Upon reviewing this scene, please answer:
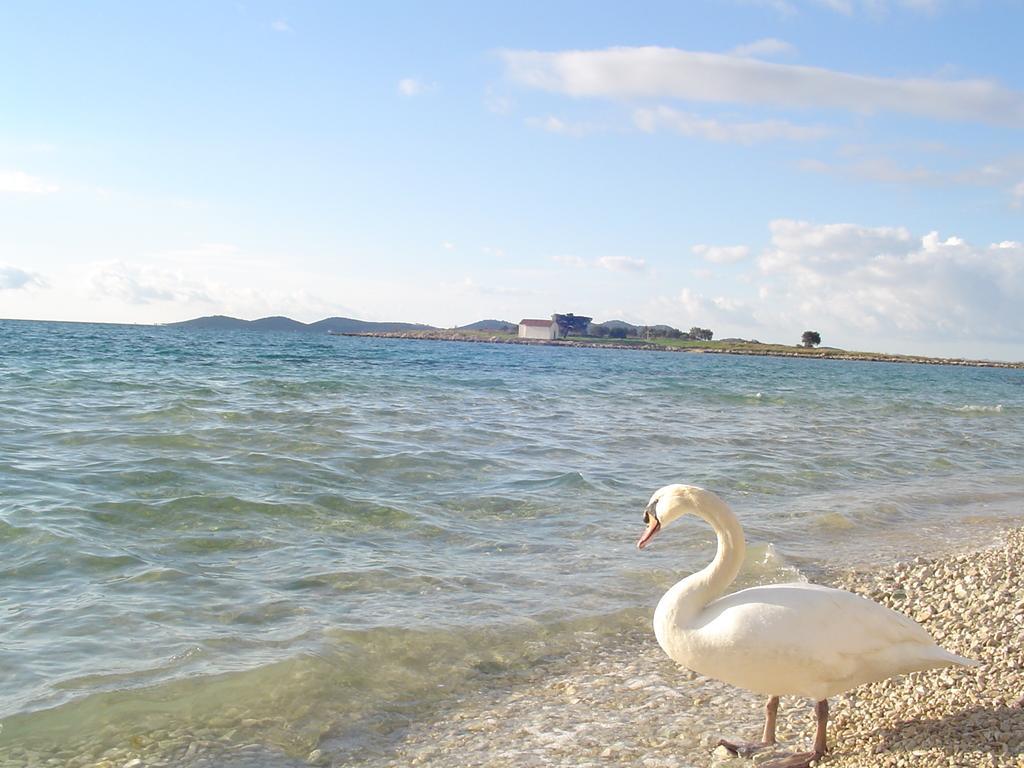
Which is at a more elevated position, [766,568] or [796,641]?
[796,641]

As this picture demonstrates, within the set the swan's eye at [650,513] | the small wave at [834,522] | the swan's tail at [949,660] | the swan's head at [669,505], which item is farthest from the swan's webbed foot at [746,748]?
the small wave at [834,522]

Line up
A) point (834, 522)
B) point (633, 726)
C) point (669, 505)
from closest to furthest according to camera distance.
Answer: point (669, 505), point (633, 726), point (834, 522)

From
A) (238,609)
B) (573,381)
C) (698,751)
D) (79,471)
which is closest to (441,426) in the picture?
(79,471)

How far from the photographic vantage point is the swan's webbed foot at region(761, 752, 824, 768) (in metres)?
4.52

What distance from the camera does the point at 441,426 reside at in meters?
18.3

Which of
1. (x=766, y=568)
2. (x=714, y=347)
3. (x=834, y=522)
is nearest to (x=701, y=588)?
(x=766, y=568)

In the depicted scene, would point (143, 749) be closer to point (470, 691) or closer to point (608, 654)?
point (470, 691)

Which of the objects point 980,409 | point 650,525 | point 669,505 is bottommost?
point 980,409

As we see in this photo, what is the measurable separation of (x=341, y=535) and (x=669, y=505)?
537cm

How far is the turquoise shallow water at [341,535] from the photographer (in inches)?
230

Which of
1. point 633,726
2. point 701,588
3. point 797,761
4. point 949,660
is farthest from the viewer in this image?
point 633,726

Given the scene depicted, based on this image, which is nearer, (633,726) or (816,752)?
(816,752)

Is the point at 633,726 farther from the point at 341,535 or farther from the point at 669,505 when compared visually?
the point at 341,535

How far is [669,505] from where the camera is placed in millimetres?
5125
